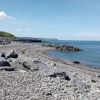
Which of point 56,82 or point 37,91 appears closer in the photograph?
point 37,91

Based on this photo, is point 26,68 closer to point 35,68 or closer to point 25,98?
point 35,68

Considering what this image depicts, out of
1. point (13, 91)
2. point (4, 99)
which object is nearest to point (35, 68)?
point (13, 91)

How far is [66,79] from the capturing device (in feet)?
80.1

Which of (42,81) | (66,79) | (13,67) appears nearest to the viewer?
(42,81)

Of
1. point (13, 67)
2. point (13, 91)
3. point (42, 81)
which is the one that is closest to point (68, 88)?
point (42, 81)

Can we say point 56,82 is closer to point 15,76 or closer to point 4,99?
point 15,76

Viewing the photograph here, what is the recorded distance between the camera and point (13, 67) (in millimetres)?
26906

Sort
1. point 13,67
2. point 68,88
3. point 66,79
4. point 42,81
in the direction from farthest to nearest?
point 13,67, point 66,79, point 42,81, point 68,88

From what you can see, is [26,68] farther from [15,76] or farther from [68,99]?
[68,99]

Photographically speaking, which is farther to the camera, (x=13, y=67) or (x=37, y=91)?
(x=13, y=67)

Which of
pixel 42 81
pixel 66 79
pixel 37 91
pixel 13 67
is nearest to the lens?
pixel 37 91

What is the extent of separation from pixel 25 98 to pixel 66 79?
920 cm

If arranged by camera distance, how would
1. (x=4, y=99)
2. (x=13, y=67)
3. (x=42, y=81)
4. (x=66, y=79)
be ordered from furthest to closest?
(x=13, y=67), (x=66, y=79), (x=42, y=81), (x=4, y=99)

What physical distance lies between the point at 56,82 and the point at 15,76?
3.36m
